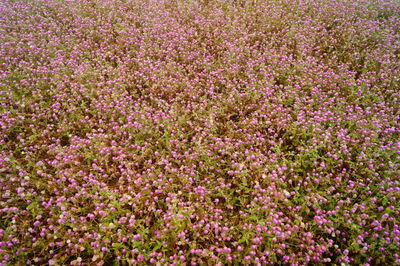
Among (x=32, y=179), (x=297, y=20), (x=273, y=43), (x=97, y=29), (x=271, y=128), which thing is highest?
(x=297, y=20)

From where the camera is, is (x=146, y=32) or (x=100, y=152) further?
(x=146, y=32)

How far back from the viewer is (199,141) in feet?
15.1

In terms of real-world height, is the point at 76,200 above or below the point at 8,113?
below

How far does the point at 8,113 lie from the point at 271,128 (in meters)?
5.60

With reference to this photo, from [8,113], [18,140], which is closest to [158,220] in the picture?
[18,140]

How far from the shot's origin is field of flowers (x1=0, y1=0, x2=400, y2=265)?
141 inches

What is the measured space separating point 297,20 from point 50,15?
8.72 meters

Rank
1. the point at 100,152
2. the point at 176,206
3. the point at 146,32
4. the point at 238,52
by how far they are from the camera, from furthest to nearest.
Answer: the point at 146,32
the point at 238,52
the point at 100,152
the point at 176,206

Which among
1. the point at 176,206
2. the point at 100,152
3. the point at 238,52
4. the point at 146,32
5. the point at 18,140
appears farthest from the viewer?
the point at 146,32

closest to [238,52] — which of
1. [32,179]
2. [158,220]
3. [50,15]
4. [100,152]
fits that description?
[100,152]

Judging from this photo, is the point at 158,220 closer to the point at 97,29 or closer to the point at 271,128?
the point at 271,128

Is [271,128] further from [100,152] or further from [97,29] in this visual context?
[97,29]

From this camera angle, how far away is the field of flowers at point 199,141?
3.58 meters

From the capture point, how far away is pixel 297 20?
821 centimetres
